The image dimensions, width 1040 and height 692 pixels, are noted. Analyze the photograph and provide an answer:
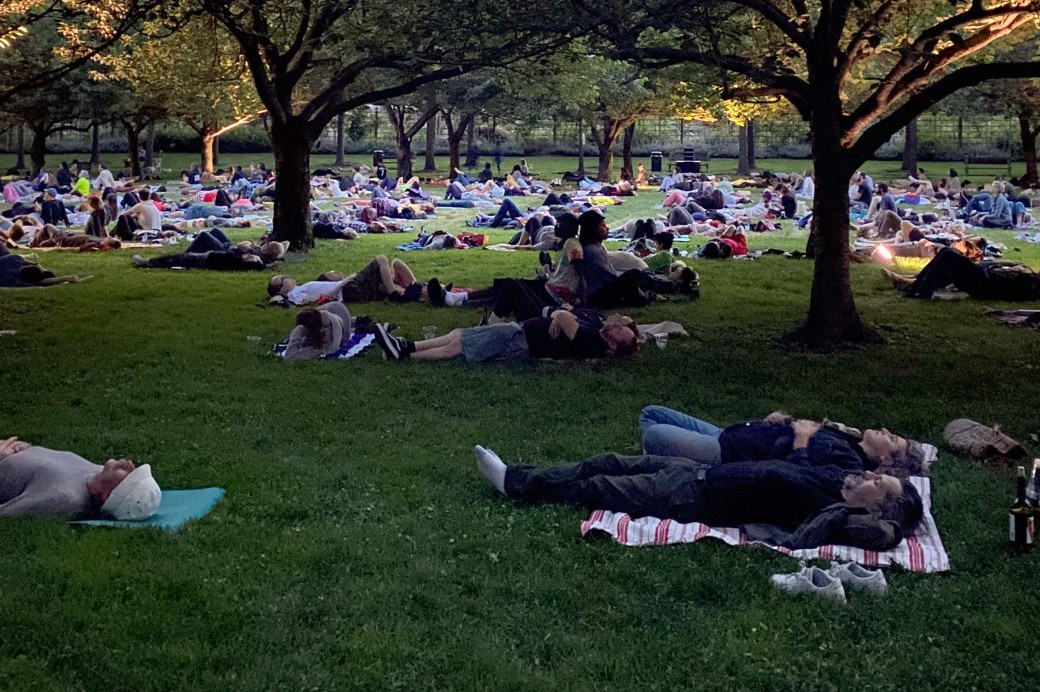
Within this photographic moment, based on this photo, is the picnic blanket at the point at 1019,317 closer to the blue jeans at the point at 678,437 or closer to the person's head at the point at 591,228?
the person's head at the point at 591,228

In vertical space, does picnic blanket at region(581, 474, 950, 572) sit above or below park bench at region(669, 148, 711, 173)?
below

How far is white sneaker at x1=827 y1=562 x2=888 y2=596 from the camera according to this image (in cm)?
538

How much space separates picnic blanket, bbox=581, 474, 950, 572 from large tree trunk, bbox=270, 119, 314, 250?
14.4 m

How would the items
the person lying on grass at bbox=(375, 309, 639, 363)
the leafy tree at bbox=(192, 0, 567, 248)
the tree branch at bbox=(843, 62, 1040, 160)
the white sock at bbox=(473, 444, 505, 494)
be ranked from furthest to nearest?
the leafy tree at bbox=(192, 0, 567, 248) → the person lying on grass at bbox=(375, 309, 639, 363) → the tree branch at bbox=(843, 62, 1040, 160) → the white sock at bbox=(473, 444, 505, 494)

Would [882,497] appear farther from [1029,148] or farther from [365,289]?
[1029,148]

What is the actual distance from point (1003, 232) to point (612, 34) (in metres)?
14.8

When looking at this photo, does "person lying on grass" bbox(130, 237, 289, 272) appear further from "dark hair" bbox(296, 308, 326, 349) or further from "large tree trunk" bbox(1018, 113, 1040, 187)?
"large tree trunk" bbox(1018, 113, 1040, 187)

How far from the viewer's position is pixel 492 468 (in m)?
6.82

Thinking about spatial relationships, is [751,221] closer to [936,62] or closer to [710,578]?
[936,62]

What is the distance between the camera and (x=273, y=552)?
5844mm

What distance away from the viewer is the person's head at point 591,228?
1289cm

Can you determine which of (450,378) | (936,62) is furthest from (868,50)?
(450,378)

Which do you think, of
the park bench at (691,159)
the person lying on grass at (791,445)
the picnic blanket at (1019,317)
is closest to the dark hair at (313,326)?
the person lying on grass at (791,445)

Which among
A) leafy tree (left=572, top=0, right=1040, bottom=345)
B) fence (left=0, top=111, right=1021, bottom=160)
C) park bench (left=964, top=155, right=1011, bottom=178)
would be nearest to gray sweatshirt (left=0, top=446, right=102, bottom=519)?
leafy tree (left=572, top=0, right=1040, bottom=345)
